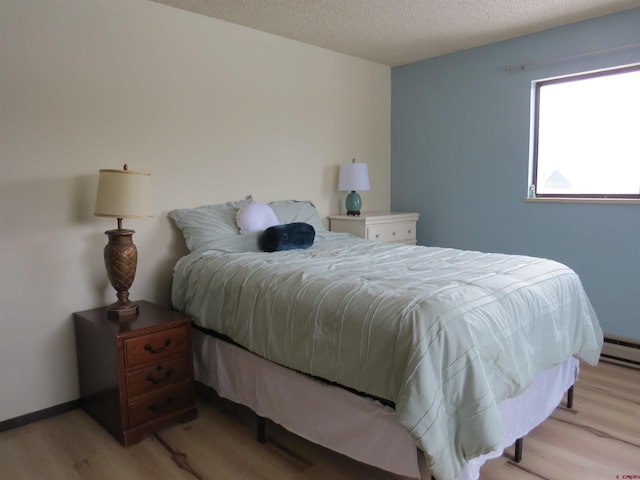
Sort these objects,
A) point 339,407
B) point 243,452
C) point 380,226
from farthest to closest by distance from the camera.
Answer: point 380,226 → point 243,452 → point 339,407

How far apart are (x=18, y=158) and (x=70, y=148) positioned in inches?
10.0

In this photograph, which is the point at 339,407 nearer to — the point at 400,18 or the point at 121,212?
the point at 121,212

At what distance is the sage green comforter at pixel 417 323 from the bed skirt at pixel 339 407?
3.9 inches

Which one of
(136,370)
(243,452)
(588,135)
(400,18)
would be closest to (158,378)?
(136,370)

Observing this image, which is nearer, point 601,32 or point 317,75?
point 601,32

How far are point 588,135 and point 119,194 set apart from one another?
125 inches

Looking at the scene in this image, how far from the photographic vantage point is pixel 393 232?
12.9 feet

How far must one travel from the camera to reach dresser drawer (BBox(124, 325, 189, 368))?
2.13 metres

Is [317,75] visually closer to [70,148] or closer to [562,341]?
[70,148]

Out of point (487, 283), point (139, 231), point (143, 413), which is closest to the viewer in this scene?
point (487, 283)

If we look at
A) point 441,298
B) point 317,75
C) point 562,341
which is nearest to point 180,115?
point 317,75

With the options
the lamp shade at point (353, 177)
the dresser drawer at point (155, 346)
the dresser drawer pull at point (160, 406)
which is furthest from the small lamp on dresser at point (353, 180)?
the dresser drawer pull at point (160, 406)

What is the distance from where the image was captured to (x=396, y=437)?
160 cm

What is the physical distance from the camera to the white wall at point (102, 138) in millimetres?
2322
